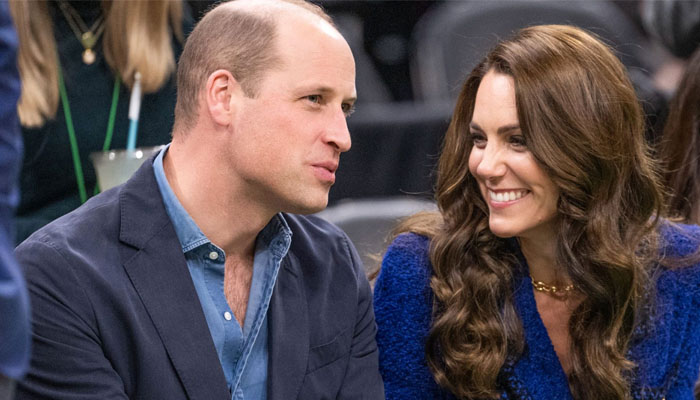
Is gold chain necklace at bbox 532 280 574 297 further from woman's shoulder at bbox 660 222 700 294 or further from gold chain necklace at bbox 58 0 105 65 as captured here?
gold chain necklace at bbox 58 0 105 65

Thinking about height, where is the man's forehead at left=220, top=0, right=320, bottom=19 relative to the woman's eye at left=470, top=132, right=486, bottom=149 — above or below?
above

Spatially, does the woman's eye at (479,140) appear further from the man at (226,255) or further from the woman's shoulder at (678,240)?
the woman's shoulder at (678,240)

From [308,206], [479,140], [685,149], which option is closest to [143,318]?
[308,206]

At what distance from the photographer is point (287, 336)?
5.13 feet

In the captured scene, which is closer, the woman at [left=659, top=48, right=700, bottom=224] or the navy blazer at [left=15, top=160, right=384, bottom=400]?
the navy blazer at [left=15, top=160, right=384, bottom=400]

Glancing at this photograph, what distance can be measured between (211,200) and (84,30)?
2.71 feet

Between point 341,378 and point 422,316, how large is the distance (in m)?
0.27

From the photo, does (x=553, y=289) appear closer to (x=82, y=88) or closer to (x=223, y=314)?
(x=223, y=314)

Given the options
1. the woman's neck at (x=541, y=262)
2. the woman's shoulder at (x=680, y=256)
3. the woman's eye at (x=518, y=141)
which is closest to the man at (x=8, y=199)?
the woman's eye at (x=518, y=141)

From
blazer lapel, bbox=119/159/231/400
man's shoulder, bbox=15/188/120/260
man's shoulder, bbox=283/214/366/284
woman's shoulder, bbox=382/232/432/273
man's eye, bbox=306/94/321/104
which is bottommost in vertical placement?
woman's shoulder, bbox=382/232/432/273

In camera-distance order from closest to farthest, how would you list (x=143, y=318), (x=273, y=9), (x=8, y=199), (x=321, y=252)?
(x=8, y=199) < (x=143, y=318) < (x=273, y=9) < (x=321, y=252)

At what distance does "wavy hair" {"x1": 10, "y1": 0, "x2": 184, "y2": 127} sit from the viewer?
2.07 meters

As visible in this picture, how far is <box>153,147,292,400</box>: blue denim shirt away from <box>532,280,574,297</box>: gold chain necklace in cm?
60

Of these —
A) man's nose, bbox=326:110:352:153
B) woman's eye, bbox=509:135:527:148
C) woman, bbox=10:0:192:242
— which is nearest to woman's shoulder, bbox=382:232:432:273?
woman's eye, bbox=509:135:527:148
